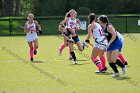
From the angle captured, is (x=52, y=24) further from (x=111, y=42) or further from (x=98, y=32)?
(x=111, y=42)

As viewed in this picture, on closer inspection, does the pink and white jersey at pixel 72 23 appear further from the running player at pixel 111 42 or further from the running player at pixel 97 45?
the running player at pixel 111 42

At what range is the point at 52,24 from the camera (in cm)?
4741

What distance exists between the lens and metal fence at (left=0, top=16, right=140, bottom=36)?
4431 cm

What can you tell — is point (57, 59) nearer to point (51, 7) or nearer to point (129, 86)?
point (129, 86)

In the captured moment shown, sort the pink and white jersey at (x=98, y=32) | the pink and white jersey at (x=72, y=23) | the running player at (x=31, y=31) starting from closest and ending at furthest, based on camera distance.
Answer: the pink and white jersey at (x=98, y=32)
the pink and white jersey at (x=72, y=23)
the running player at (x=31, y=31)

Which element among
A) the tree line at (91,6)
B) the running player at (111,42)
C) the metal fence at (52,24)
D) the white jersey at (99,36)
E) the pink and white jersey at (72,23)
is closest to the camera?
the running player at (111,42)

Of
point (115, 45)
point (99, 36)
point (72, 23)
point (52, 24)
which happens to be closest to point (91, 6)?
point (52, 24)

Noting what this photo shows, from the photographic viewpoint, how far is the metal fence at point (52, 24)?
→ 4431cm

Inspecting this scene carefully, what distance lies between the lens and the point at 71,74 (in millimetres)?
16688

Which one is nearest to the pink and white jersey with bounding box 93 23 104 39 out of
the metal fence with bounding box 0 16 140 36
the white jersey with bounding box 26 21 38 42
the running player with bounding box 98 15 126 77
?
the running player with bounding box 98 15 126 77

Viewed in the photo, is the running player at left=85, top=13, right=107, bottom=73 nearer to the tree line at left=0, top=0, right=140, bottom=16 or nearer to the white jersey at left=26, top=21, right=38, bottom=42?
the white jersey at left=26, top=21, right=38, bottom=42

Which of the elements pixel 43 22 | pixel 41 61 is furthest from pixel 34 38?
pixel 43 22

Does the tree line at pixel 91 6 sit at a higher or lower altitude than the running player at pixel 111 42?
higher

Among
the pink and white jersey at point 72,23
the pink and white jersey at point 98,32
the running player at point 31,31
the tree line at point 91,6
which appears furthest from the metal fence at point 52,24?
the pink and white jersey at point 98,32
